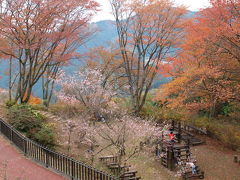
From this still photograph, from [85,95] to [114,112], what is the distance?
2.50 metres

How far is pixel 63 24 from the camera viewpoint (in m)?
21.8

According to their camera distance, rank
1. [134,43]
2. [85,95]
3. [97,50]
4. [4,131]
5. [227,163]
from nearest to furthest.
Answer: [4,131] < [227,163] < [85,95] < [134,43] < [97,50]

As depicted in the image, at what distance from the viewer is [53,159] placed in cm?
1136

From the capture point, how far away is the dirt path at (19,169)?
10383 millimetres

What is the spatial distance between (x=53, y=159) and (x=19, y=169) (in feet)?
4.55

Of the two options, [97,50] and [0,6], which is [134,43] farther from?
[0,6]

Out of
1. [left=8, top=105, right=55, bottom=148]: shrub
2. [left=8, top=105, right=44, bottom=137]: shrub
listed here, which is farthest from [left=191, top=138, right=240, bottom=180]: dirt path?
[left=8, top=105, right=44, bottom=137]: shrub

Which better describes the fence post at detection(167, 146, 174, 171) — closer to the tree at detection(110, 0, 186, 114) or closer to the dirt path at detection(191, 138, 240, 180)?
the dirt path at detection(191, 138, 240, 180)

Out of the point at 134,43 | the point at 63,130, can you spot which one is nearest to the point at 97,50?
the point at 134,43

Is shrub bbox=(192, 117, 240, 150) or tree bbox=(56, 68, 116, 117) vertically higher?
tree bbox=(56, 68, 116, 117)

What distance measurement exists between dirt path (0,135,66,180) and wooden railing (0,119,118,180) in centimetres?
30

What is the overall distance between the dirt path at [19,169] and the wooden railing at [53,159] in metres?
0.30

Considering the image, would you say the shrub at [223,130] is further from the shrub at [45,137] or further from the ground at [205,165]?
the shrub at [45,137]

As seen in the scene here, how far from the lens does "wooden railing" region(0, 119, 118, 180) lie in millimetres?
10438
